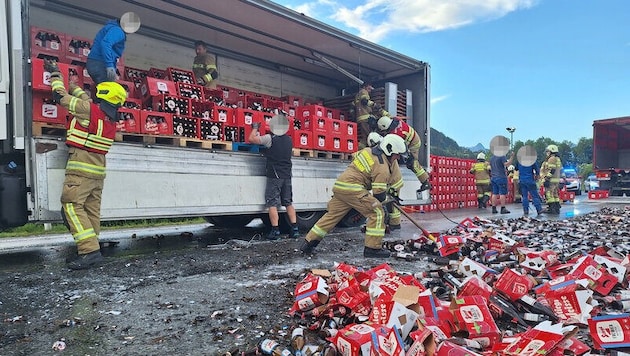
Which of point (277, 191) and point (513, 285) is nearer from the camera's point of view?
point (513, 285)

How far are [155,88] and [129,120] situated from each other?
730 millimetres

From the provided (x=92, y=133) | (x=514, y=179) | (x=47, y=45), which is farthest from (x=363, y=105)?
(x=514, y=179)

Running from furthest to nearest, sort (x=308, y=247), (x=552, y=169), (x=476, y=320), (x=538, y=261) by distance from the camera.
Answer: (x=552, y=169), (x=308, y=247), (x=538, y=261), (x=476, y=320)

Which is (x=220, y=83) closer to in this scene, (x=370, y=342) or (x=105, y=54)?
(x=105, y=54)

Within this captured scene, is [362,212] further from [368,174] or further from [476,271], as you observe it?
[476,271]

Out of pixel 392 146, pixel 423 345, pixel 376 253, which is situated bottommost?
pixel 376 253

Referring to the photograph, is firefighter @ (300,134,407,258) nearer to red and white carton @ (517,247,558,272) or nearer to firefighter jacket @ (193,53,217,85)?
red and white carton @ (517,247,558,272)

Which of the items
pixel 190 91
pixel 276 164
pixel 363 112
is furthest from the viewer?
pixel 363 112

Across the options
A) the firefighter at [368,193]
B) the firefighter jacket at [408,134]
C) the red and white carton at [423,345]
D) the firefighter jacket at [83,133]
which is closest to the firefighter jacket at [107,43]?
the firefighter jacket at [83,133]

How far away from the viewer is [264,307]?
3180 mm

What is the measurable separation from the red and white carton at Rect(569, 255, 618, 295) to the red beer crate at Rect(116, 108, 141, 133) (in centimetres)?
485

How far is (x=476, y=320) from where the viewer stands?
247 cm

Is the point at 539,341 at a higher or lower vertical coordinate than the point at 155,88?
lower

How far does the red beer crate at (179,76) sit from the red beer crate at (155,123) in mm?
1293
